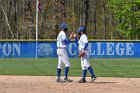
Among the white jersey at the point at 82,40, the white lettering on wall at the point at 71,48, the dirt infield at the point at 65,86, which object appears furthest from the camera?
the white lettering on wall at the point at 71,48

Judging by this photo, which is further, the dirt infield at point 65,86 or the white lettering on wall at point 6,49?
the white lettering on wall at point 6,49

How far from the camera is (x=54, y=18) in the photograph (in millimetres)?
71438

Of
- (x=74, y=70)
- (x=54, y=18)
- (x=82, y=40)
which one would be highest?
(x=54, y=18)

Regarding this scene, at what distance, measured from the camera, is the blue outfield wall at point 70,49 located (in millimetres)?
35000

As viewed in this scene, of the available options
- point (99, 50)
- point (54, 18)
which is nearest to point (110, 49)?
point (99, 50)

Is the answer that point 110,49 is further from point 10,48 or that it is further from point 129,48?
point 10,48

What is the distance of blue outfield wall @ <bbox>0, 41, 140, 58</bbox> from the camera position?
115 ft

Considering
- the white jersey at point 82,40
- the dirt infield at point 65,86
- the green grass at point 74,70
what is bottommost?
the green grass at point 74,70

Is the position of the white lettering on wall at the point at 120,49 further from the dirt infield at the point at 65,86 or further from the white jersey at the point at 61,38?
the white jersey at the point at 61,38

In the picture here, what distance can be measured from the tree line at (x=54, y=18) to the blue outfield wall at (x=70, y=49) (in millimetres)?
32176

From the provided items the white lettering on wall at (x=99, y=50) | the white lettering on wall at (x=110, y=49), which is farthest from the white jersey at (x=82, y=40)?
the white lettering on wall at (x=110, y=49)

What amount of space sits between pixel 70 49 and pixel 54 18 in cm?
3621

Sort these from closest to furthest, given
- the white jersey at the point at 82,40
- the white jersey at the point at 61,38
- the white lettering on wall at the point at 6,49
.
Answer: the white jersey at the point at 82,40 < the white jersey at the point at 61,38 < the white lettering on wall at the point at 6,49

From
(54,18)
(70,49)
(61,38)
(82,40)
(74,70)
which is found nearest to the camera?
(82,40)
